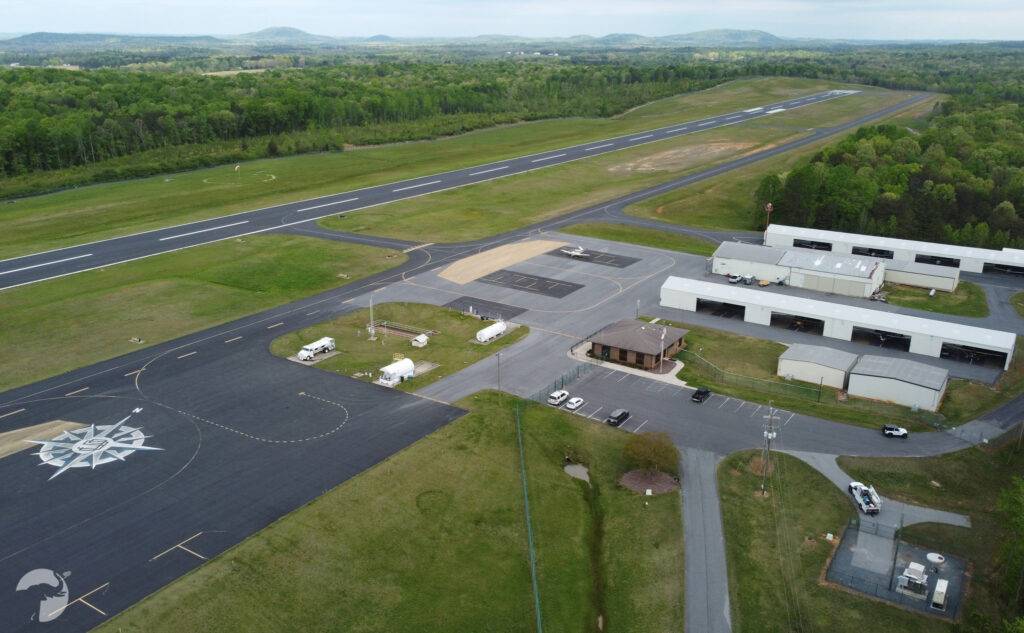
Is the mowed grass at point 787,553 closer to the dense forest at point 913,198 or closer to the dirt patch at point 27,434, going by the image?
the dirt patch at point 27,434

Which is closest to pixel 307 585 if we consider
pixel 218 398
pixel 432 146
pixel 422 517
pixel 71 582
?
pixel 422 517

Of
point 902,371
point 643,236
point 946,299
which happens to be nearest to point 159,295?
point 643,236

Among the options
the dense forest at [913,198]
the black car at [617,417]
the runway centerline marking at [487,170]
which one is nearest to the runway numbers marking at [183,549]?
the black car at [617,417]

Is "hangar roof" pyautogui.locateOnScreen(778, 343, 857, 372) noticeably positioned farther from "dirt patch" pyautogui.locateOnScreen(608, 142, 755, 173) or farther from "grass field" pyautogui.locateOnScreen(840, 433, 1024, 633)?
"dirt patch" pyautogui.locateOnScreen(608, 142, 755, 173)

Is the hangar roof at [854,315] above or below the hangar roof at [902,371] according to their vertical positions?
above

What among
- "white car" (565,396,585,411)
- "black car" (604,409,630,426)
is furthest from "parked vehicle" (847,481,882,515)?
"white car" (565,396,585,411)

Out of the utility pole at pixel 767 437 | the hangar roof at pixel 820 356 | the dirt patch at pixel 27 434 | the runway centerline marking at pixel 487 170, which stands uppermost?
the runway centerline marking at pixel 487 170

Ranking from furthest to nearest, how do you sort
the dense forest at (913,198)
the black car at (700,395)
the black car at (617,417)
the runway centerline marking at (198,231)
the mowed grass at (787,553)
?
the dense forest at (913,198) < the runway centerline marking at (198,231) < the black car at (700,395) < the black car at (617,417) < the mowed grass at (787,553)
